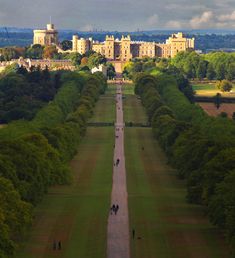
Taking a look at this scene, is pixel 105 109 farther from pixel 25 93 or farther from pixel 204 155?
pixel 204 155

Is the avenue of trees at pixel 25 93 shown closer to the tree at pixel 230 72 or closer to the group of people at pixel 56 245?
the tree at pixel 230 72

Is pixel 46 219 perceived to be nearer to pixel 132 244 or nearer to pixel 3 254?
pixel 132 244

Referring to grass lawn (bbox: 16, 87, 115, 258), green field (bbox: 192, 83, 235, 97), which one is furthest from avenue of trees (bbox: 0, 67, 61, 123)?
grass lawn (bbox: 16, 87, 115, 258)

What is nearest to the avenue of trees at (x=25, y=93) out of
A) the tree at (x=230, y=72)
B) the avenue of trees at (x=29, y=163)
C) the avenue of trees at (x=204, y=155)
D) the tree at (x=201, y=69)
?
the avenue of trees at (x=29, y=163)

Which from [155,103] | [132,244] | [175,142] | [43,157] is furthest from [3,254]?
[155,103]

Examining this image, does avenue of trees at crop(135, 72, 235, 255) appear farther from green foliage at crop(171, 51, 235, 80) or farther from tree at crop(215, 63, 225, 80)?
green foliage at crop(171, 51, 235, 80)
